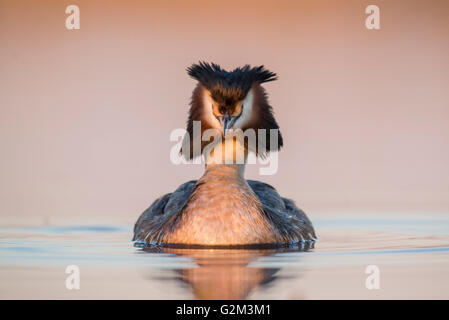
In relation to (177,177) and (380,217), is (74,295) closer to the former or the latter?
(380,217)

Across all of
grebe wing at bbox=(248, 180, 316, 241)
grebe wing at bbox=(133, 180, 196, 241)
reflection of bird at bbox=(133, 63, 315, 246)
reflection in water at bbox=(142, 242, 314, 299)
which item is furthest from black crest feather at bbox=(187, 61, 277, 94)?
reflection in water at bbox=(142, 242, 314, 299)

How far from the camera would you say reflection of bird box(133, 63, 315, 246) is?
40.2ft

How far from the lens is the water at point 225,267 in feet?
29.3

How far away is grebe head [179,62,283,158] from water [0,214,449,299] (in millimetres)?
1573

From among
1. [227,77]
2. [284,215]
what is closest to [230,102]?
[227,77]

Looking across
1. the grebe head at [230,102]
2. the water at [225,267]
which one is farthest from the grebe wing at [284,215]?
the grebe head at [230,102]

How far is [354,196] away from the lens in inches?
729

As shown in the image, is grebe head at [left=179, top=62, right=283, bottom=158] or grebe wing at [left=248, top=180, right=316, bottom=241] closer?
grebe head at [left=179, top=62, right=283, bottom=158]

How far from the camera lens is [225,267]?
10320 millimetres

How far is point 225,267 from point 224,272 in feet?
1.21

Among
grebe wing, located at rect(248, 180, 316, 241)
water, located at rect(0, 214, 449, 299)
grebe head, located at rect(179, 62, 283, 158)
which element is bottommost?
water, located at rect(0, 214, 449, 299)

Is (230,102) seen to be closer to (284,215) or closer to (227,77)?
(227,77)

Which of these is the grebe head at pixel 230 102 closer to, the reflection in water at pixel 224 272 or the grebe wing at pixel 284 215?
the grebe wing at pixel 284 215

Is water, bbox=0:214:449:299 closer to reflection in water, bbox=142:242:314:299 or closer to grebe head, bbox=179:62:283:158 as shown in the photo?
reflection in water, bbox=142:242:314:299
